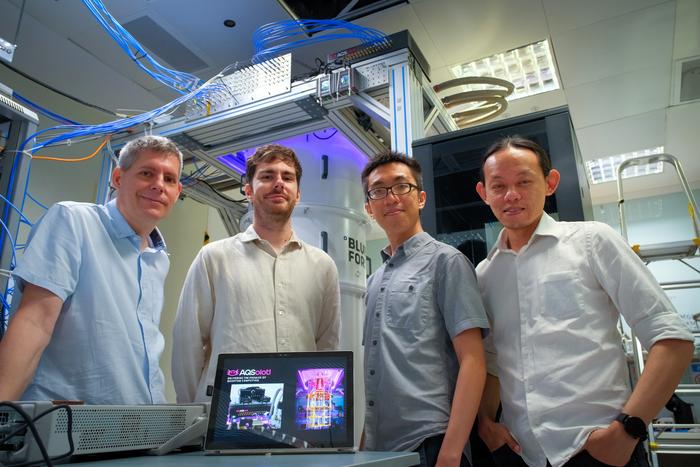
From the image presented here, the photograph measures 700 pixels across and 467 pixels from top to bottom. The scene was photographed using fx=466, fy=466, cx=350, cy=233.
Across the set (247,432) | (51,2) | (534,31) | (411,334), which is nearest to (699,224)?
(534,31)

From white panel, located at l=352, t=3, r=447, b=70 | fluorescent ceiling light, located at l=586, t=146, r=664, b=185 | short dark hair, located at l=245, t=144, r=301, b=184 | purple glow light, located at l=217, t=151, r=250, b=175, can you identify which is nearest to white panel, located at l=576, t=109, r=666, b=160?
fluorescent ceiling light, located at l=586, t=146, r=664, b=185

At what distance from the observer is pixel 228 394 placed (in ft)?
3.33

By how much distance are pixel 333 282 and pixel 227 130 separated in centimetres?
139

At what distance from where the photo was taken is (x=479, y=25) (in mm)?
3074

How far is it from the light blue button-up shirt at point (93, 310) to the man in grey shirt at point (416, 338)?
64cm

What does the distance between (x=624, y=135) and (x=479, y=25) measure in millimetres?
2368

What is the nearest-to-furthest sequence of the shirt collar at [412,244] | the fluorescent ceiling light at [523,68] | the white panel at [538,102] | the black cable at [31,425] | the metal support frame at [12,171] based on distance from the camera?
1. the black cable at [31,425]
2. the shirt collar at [412,244]
3. the metal support frame at [12,171]
4. the fluorescent ceiling light at [523,68]
5. the white panel at [538,102]

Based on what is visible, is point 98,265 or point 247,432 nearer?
point 247,432

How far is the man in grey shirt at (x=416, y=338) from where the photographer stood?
114cm

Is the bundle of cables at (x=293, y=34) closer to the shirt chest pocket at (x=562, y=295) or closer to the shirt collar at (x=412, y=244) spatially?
the shirt collar at (x=412, y=244)

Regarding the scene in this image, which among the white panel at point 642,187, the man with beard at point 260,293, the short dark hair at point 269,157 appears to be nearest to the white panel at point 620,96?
the white panel at point 642,187

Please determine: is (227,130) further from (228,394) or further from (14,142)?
(228,394)

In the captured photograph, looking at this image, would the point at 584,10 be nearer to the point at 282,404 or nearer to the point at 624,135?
the point at 624,135

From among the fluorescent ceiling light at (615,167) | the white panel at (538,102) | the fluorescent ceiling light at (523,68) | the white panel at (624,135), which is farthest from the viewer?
the fluorescent ceiling light at (615,167)
